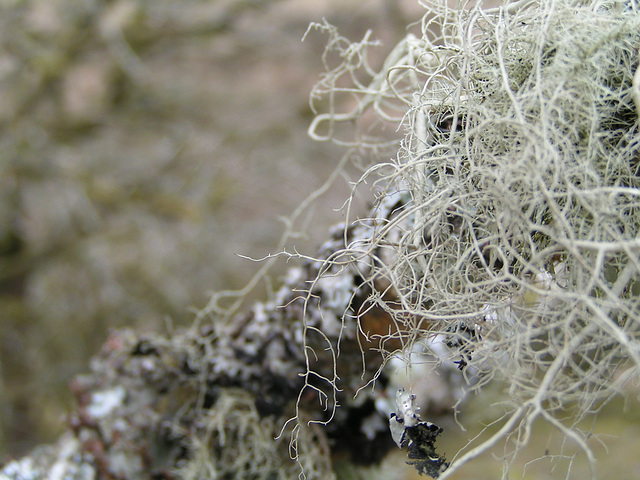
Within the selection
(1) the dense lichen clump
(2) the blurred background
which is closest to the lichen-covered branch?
(1) the dense lichen clump

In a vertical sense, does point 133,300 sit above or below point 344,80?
below

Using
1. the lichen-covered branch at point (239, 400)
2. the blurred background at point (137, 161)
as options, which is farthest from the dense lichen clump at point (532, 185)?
the blurred background at point (137, 161)

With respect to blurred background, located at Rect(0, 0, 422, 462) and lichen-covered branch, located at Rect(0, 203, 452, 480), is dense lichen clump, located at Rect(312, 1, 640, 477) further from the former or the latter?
blurred background, located at Rect(0, 0, 422, 462)

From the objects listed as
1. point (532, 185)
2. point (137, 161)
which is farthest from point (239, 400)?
point (137, 161)

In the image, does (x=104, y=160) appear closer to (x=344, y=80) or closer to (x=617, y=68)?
(x=344, y=80)

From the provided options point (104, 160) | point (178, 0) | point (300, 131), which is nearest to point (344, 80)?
point (300, 131)

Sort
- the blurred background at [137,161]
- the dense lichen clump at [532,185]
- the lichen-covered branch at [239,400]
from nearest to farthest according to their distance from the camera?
the dense lichen clump at [532,185] → the lichen-covered branch at [239,400] → the blurred background at [137,161]

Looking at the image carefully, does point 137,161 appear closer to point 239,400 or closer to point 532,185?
point 239,400

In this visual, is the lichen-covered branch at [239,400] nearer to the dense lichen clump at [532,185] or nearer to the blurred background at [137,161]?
the dense lichen clump at [532,185]
